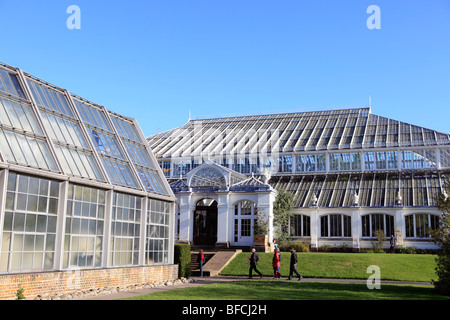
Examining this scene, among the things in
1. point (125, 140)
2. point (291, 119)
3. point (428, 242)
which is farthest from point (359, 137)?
point (125, 140)

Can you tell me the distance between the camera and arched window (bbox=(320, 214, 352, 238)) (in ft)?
130

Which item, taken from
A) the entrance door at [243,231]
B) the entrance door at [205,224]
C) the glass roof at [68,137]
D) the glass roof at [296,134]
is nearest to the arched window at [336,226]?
the entrance door at [243,231]

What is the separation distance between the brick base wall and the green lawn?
778 centimetres

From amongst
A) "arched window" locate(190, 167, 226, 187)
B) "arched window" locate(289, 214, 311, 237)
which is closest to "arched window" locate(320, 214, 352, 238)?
"arched window" locate(289, 214, 311, 237)

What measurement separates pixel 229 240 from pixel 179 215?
5.19 m

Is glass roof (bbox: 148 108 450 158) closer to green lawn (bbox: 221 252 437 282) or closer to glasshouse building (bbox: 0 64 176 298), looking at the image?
green lawn (bbox: 221 252 437 282)

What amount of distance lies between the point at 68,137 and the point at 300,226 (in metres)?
26.4

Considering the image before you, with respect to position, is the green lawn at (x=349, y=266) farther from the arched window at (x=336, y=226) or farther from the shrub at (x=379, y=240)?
the arched window at (x=336, y=226)

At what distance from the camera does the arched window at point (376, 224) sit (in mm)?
38625

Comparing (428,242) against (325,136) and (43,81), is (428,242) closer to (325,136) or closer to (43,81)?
(325,136)

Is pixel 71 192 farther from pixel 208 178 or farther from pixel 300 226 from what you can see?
pixel 300 226

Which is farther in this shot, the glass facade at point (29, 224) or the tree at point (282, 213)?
the tree at point (282, 213)

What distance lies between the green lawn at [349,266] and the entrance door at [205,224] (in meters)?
7.11

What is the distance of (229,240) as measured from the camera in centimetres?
3719
